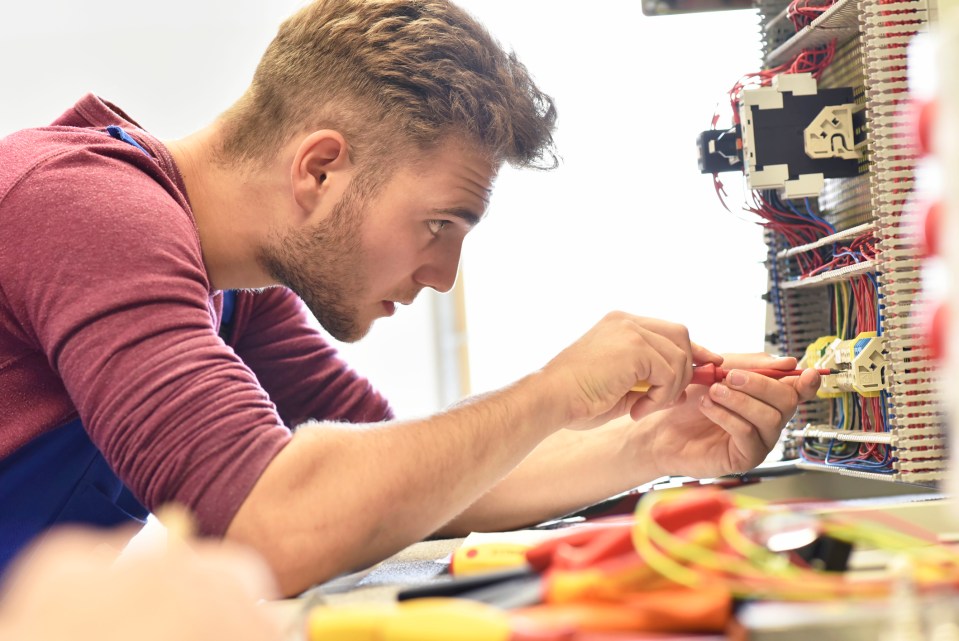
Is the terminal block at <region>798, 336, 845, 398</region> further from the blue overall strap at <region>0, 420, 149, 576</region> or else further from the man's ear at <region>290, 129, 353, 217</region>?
the blue overall strap at <region>0, 420, 149, 576</region>

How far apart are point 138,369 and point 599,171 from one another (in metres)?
1.93

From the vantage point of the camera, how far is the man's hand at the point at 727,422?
100 centimetres

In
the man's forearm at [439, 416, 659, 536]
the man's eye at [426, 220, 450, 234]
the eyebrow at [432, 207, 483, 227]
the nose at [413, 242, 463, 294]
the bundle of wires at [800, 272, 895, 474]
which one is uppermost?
the eyebrow at [432, 207, 483, 227]

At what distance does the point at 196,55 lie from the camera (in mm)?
3385

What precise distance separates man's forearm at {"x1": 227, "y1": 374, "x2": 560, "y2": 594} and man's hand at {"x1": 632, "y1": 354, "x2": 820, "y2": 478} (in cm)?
29

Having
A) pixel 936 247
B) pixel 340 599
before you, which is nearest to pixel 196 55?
pixel 340 599

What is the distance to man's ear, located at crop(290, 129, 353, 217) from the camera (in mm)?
1083

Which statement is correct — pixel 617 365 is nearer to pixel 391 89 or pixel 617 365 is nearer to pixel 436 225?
pixel 436 225

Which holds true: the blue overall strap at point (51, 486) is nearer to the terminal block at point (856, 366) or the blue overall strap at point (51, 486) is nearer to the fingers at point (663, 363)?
the fingers at point (663, 363)

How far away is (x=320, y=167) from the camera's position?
3.61 ft

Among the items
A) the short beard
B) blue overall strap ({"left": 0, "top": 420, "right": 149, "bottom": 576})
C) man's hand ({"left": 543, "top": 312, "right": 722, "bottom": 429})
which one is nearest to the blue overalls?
Answer: blue overall strap ({"left": 0, "top": 420, "right": 149, "bottom": 576})

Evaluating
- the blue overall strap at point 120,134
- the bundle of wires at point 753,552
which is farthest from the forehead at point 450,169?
the bundle of wires at point 753,552

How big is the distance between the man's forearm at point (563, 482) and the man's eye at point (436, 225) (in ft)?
1.12

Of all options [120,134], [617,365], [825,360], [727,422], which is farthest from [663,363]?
[120,134]
